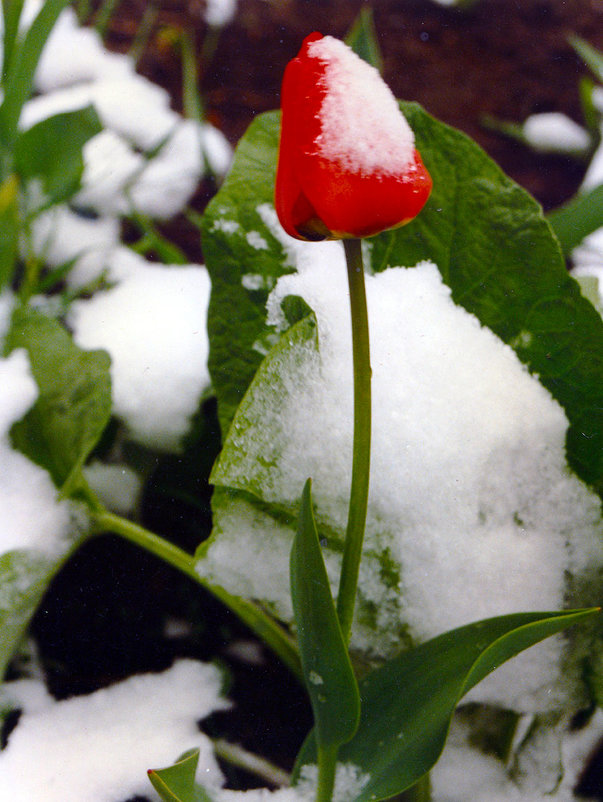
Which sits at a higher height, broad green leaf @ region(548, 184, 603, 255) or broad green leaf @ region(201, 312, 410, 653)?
broad green leaf @ region(548, 184, 603, 255)

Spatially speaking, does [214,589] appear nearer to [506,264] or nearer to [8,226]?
[506,264]

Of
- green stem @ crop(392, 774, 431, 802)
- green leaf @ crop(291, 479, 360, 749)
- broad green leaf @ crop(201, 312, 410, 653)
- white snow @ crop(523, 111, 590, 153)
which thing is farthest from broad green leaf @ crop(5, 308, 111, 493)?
white snow @ crop(523, 111, 590, 153)

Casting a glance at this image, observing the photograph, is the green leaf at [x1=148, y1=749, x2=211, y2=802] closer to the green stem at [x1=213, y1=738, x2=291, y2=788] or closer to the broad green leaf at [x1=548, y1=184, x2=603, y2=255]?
the green stem at [x1=213, y1=738, x2=291, y2=788]

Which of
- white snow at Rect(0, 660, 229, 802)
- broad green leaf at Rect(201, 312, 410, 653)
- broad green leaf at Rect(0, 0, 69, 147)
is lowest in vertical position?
white snow at Rect(0, 660, 229, 802)

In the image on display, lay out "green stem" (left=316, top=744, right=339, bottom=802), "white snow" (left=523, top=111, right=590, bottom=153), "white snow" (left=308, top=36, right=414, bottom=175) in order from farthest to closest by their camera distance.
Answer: "white snow" (left=523, top=111, right=590, bottom=153), "green stem" (left=316, top=744, right=339, bottom=802), "white snow" (left=308, top=36, right=414, bottom=175)

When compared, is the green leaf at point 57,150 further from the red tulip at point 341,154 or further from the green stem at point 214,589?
the red tulip at point 341,154

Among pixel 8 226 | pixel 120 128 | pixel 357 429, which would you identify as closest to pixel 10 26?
pixel 8 226
